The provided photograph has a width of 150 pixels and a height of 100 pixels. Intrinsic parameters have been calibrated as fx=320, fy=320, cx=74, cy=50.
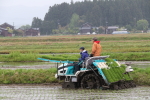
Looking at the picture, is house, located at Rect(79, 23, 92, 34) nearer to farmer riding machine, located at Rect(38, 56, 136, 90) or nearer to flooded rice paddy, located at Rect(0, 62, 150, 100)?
farmer riding machine, located at Rect(38, 56, 136, 90)

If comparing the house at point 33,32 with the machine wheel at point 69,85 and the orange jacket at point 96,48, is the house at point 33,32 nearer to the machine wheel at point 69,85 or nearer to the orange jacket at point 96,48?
the machine wheel at point 69,85

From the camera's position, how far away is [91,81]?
45.2 ft

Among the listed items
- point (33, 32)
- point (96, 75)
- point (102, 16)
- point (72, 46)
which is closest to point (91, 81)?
point (96, 75)

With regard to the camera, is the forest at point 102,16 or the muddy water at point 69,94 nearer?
the muddy water at point 69,94

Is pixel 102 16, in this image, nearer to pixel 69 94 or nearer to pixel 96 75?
pixel 96 75

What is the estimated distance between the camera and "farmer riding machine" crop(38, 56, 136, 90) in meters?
13.3

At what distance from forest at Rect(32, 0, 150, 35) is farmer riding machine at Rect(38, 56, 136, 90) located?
381ft

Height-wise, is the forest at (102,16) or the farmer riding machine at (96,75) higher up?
the forest at (102,16)

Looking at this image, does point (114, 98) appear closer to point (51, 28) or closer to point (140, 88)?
point (140, 88)

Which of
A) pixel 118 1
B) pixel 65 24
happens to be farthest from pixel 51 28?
pixel 118 1

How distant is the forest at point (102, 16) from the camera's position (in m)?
137

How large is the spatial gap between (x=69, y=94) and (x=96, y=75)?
4.97 feet

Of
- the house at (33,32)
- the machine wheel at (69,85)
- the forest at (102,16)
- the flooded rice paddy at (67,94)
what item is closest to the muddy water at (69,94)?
the flooded rice paddy at (67,94)

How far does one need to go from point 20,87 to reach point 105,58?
4228 millimetres
